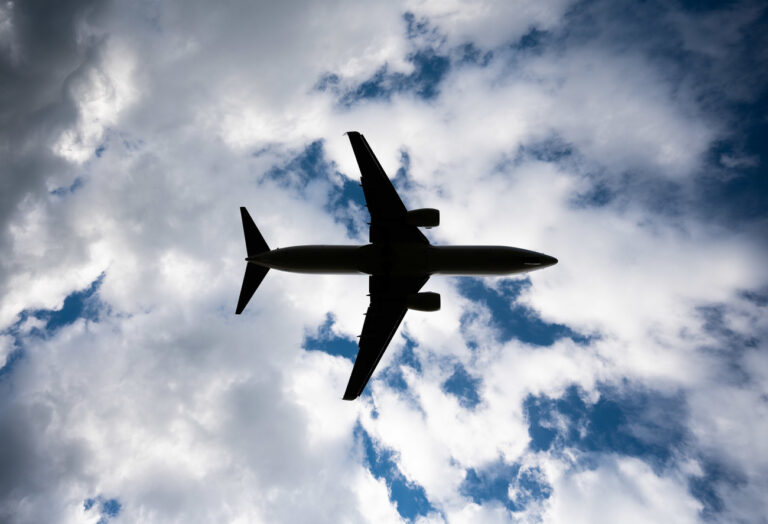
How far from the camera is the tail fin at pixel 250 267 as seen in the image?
108 feet

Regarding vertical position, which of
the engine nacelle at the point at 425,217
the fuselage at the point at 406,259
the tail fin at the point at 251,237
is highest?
the tail fin at the point at 251,237

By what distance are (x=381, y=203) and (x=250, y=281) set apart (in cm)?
1280

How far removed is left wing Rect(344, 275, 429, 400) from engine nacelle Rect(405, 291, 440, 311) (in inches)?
71.8

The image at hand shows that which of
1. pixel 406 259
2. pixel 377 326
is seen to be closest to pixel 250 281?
pixel 377 326

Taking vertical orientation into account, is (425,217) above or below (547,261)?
above

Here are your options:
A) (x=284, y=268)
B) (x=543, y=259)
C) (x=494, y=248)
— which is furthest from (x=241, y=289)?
(x=543, y=259)

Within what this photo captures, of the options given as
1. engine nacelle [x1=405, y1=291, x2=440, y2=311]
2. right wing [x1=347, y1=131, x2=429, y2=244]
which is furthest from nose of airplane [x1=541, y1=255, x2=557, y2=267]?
right wing [x1=347, y1=131, x2=429, y2=244]

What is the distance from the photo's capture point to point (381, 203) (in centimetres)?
3147

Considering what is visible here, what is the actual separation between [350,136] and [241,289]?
15261mm

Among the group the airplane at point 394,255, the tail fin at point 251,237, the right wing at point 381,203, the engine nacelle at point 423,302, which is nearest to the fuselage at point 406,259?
the airplane at point 394,255

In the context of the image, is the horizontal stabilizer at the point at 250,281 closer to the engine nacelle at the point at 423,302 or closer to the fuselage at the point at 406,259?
the fuselage at the point at 406,259

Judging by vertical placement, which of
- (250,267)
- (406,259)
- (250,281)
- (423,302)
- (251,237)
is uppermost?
(251,237)

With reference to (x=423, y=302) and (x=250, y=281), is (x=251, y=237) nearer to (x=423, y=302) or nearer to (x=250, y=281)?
(x=250, y=281)

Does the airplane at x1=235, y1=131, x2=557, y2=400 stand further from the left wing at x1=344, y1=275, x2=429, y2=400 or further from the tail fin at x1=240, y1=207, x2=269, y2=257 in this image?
the tail fin at x1=240, y1=207, x2=269, y2=257
